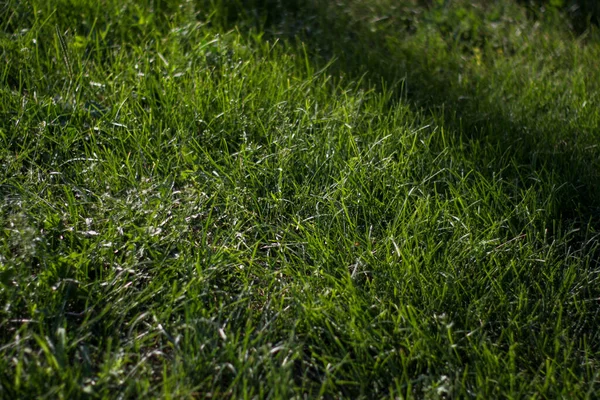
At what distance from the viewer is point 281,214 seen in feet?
8.80

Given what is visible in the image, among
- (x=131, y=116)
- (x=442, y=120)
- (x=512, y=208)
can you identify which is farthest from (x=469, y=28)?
(x=131, y=116)

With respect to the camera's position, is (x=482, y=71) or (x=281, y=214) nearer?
(x=281, y=214)

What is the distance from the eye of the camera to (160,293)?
2.29 m

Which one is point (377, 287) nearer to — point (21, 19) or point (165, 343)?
point (165, 343)

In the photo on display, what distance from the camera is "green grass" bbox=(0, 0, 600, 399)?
2.11 meters

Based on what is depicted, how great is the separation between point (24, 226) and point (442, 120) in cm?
187

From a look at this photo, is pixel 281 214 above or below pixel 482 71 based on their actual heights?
below

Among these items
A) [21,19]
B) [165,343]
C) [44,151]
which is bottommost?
[165,343]

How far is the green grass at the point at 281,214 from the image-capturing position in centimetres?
211

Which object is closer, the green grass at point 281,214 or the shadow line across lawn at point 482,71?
the green grass at point 281,214

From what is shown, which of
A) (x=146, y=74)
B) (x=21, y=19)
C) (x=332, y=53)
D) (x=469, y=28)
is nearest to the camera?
(x=146, y=74)

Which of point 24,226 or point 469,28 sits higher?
point 469,28

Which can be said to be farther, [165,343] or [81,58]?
[81,58]

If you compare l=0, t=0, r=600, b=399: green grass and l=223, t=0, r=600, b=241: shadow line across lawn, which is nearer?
l=0, t=0, r=600, b=399: green grass
